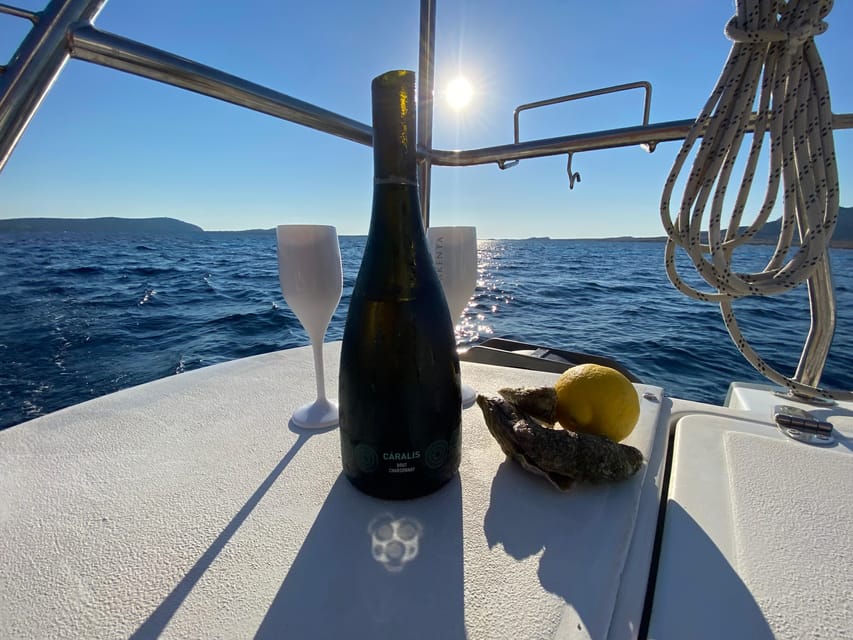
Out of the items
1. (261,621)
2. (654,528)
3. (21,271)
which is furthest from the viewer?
(21,271)

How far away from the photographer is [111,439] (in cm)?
53

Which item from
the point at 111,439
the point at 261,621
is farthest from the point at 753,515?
the point at 111,439

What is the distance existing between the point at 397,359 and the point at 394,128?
21cm

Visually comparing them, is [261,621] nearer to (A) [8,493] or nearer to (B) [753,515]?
(A) [8,493]

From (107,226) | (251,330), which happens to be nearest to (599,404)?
(251,330)

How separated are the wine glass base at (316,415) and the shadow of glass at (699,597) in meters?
0.41

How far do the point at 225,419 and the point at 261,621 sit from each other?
359 millimetres

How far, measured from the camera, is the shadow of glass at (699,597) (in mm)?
292

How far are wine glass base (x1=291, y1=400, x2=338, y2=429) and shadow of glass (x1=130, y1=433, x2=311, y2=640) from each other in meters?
0.10

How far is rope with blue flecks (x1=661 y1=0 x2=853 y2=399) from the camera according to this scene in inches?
22.0

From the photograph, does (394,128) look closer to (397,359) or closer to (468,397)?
(397,359)

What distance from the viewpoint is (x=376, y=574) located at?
1.07 feet

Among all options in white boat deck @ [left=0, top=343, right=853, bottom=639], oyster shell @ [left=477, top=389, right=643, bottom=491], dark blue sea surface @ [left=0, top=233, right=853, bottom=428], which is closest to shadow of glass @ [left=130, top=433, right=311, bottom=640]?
white boat deck @ [left=0, top=343, right=853, bottom=639]

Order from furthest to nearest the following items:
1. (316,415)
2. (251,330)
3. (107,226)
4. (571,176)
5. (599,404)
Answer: (107,226), (251,330), (571,176), (316,415), (599,404)
